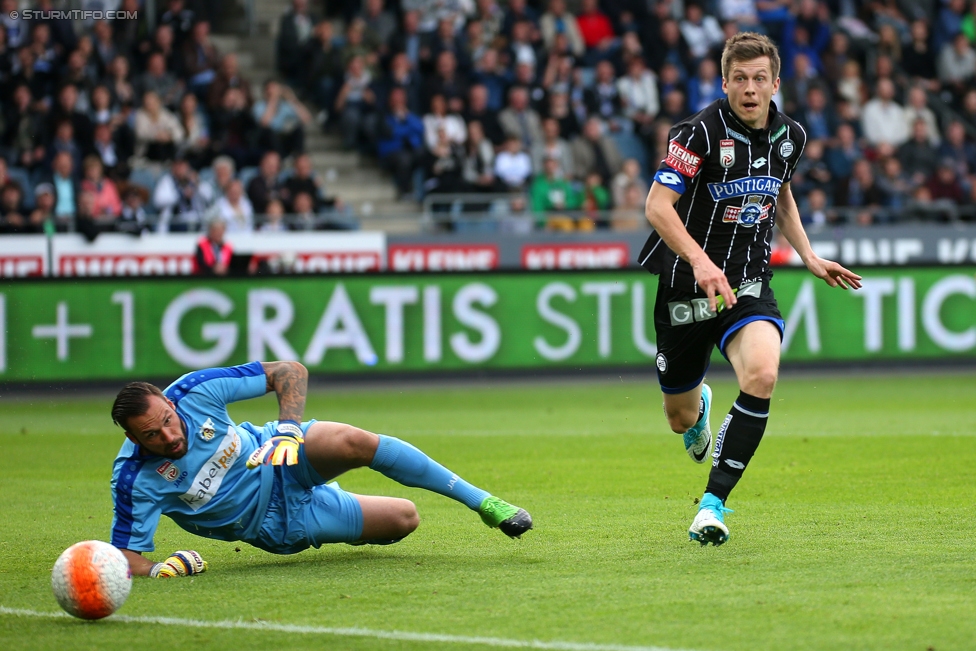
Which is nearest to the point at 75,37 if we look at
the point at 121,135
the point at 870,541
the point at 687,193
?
the point at 121,135

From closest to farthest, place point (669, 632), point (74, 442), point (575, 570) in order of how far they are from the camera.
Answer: point (669, 632), point (575, 570), point (74, 442)

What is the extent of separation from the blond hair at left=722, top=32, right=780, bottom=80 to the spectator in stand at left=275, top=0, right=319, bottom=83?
15.6 metres

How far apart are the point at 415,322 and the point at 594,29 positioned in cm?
892

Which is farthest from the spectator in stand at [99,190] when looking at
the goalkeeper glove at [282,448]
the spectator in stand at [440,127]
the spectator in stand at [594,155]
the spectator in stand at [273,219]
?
the goalkeeper glove at [282,448]

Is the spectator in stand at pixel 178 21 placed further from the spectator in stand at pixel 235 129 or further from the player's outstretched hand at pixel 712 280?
the player's outstretched hand at pixel 712 280

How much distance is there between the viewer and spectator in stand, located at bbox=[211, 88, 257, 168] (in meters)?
19.9

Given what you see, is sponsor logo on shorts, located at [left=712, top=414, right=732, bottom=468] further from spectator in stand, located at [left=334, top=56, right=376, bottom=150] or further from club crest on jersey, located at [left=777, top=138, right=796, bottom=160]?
spectator in stand, located at [left=334, top=56, right=376, bottom=150]

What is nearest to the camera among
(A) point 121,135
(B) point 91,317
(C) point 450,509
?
(C) point 450,509

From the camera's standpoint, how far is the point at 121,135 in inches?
754

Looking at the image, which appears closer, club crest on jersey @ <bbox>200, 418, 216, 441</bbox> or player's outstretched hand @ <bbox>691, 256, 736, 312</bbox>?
club crest on jersey @ <bbox>200, 418, 216, 441</bbox>

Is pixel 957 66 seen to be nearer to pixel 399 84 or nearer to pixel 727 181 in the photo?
pixel 399 84

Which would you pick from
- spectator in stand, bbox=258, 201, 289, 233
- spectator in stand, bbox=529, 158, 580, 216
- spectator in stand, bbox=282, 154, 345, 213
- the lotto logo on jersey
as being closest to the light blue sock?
the lotto logo on jersey

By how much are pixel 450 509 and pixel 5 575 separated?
2966 mm

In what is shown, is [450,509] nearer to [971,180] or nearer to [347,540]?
[347,540]
